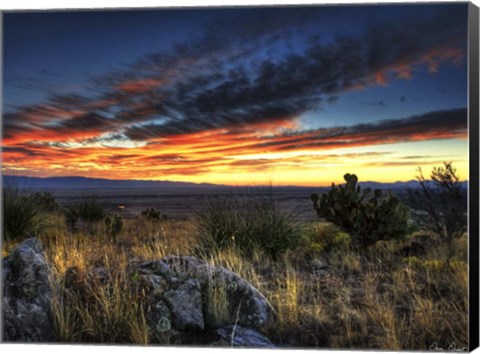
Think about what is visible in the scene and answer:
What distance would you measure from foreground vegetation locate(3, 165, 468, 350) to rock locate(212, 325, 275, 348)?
108 mm

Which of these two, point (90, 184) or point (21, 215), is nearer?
point (90, 184)

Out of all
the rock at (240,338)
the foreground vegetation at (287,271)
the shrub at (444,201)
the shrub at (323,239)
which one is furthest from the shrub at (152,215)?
the shrub at (444,201)

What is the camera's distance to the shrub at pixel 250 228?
8.54 metres

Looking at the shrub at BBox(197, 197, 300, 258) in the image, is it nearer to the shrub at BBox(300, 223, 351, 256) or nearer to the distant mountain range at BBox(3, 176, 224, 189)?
the shrub at BBox(300, 223, 351, 256)

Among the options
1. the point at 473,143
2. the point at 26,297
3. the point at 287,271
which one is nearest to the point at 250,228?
the point at 287,271

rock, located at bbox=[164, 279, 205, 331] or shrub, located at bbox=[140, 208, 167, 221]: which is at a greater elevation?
shrub, located at bbox=[140, 208, 167, 221]

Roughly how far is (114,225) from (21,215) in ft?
3.27

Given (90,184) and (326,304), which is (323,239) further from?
(90,184)

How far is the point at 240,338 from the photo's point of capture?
7.07 m

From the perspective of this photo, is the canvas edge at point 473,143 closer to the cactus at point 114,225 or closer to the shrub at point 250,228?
the shrub at point 250,228

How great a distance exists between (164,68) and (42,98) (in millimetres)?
1250

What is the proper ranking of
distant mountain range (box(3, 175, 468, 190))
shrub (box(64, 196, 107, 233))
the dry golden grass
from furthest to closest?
1. shrub (box(64, 196, 107, 233))
2. distant mountain range (box(3, 175, 468, 190))
3. the dry golden grass

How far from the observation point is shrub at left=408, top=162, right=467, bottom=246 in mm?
7156

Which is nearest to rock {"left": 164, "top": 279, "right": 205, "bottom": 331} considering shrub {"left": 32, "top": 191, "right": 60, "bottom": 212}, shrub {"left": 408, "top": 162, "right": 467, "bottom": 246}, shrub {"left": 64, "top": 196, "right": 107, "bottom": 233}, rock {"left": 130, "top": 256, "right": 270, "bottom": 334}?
rock {"left": 130, "top": 256, "right": 270, "bottom": 334}
